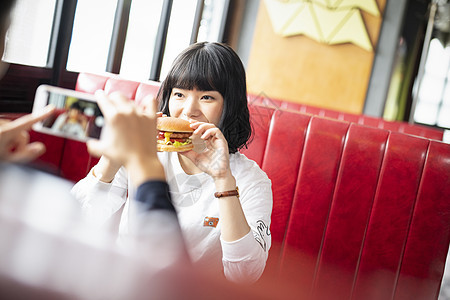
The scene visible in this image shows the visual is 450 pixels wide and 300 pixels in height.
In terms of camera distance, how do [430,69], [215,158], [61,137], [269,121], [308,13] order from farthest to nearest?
[430,69]
[308,13]
[269,121]
[215,158]
[61,137]

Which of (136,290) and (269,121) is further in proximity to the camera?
(269,121)

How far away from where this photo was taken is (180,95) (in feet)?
4.18

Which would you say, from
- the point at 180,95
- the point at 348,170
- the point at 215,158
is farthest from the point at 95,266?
the point at 348,170

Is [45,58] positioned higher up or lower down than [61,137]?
higher up

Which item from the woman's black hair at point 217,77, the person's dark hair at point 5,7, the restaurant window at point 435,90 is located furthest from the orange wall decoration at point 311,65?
the person's dark hair at point 5,7

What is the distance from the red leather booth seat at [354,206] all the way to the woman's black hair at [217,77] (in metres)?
0.50

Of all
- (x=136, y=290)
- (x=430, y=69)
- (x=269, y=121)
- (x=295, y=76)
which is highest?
(x=430, y=69)

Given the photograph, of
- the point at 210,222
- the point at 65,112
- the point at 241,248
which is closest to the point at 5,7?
the point at 65,112

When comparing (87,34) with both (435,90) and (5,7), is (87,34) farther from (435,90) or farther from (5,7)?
(435,90)

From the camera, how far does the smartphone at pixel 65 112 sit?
425mm

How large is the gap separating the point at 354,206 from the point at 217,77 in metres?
0.83

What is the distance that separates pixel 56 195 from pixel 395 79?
662cm

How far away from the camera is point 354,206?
168 cm

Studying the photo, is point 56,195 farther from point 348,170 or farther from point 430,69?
point 430,69
